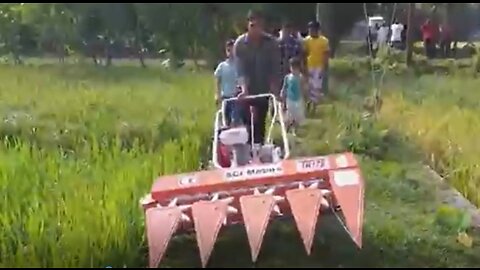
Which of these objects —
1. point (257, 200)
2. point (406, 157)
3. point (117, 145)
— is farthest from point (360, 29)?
point (257, 200)

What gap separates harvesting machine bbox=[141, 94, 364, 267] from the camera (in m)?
3.49

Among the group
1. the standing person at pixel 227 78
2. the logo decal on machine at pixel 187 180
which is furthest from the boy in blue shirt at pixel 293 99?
the logo decal on machine at pixel 187 180

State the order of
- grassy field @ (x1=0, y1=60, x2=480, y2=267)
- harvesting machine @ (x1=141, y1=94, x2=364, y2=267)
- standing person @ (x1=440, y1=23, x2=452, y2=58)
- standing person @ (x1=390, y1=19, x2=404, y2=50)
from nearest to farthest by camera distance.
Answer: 1. harvesting machine @ (x1=141, y1=94, x2=364, y2=267)
2. grassy field @ (x1=0, y1=60, x2=480, y2=267)
3. standing person @ (x1=440, y1=23, x2=452, y2=58)
4. standing person @ (x1=390, y1=19, x2=404, y2=50)

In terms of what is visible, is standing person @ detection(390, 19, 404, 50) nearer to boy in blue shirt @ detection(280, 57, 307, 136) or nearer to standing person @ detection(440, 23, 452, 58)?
standing person @ detection(440, 23, 452, 58)

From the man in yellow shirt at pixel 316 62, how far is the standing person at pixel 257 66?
5.73ft

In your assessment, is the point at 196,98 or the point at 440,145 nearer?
the point at 440,145

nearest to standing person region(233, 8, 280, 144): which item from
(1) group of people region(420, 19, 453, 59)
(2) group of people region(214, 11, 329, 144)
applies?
(2) group of people region(214, 11, 329, 144)

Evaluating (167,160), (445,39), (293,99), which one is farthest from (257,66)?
(445,39)

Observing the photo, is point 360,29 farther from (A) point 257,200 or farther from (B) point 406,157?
(A) point 257,200

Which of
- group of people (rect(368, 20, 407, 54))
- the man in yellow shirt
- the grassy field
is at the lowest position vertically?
the grassy field

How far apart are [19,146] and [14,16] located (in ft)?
3.35

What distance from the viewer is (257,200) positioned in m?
3.51

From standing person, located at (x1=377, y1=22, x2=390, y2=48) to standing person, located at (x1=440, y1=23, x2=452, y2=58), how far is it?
36cm

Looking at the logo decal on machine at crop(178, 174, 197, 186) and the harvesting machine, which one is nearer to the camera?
the harvesting machine
